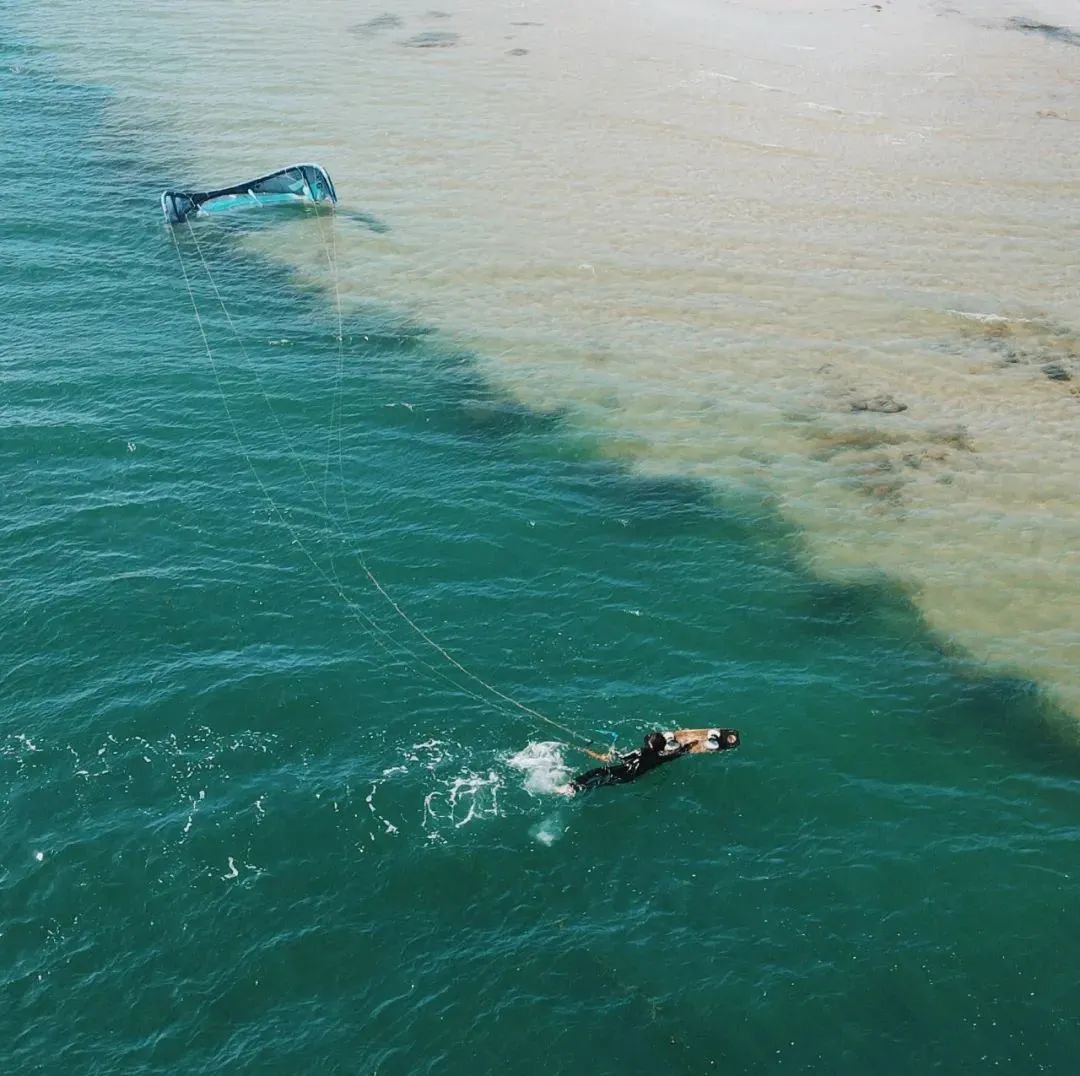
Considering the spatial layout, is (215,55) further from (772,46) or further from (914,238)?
(914,238)

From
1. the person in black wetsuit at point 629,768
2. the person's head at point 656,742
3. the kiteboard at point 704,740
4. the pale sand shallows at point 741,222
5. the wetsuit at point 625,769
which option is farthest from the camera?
the pale sand shallows at point 741,222

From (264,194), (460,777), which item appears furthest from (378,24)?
(460,777)

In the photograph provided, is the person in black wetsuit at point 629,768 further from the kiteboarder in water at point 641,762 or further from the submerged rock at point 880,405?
the submerged rock at point 880,405

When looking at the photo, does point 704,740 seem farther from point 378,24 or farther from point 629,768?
point 378,24

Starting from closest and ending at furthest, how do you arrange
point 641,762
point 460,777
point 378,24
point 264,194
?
point 641,762
point 460,777
point 264,194
point 378,24

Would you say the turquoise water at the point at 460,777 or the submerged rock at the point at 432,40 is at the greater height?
the submerged rock at the point at 432,40

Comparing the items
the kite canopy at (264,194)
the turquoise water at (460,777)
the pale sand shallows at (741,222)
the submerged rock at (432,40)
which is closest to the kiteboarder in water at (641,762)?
the turquoise water at (460,777)
